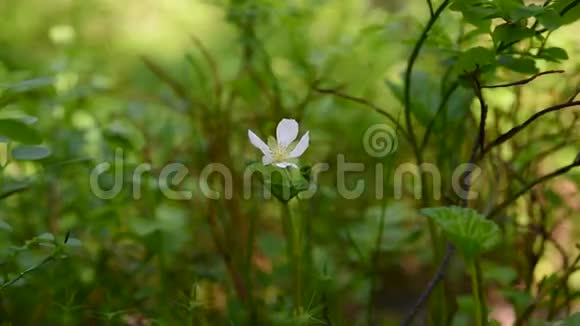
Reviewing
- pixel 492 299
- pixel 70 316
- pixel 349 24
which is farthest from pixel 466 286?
pixel 70 316

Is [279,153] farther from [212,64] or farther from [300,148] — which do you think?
[212,64]

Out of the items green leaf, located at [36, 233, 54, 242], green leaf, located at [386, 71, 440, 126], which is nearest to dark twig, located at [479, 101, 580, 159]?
green leaf, located at [386, 71, 440, 126]

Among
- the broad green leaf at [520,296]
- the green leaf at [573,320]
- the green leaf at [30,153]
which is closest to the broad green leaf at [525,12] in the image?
the green leaf at [573,320]

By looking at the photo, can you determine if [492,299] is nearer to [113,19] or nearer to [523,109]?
[523,109]

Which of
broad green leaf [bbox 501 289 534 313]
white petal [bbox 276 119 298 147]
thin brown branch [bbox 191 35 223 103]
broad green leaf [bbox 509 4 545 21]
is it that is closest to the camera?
broad green leaf [bbox 509 4 545 21]

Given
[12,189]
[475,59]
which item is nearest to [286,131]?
[475,59]

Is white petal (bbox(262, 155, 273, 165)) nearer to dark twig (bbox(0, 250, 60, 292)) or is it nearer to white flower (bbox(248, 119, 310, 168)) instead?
white flower (bbox(248, 119, 310, 168))
